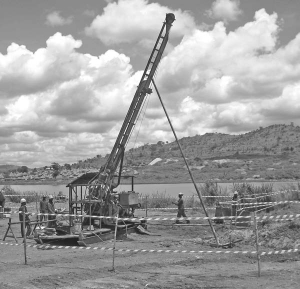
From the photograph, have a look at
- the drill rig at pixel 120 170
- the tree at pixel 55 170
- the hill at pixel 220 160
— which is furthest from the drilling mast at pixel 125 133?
the tree at pixel 55 170

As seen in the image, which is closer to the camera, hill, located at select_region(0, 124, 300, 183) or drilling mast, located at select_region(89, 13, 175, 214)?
drilling mast, located at select_region(89, 13, 175, 214)

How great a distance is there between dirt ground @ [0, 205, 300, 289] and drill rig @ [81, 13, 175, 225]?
11.5 feet

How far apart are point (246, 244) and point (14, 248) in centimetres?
735

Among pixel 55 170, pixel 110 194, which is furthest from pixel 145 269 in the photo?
pixel 55 170

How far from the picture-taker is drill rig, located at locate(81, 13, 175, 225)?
17484 mm

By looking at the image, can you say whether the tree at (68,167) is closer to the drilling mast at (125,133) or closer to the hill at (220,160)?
the hill at (220,160)

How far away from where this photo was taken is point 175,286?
9.23m

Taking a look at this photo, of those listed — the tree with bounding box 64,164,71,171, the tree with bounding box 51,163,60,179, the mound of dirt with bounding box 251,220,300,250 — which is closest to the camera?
the mound of dirt with bounding box 251,220,300,250

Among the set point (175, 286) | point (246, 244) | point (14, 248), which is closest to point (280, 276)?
point (175, 286)

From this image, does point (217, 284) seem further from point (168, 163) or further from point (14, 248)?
point (168, 163)

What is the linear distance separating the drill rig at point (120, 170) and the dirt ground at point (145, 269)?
351 centimetres

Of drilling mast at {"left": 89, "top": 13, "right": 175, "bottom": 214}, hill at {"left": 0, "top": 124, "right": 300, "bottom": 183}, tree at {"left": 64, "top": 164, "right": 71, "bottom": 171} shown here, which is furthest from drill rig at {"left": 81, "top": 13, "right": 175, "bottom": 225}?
tree at {"left": 64, "top": 164, "right": 71, "bottom": 171}

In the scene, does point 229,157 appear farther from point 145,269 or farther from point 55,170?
point 145,269

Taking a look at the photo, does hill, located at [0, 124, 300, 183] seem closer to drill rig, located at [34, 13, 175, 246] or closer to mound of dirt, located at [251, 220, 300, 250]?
drill rig, located at [34, 13, 175, 246]
